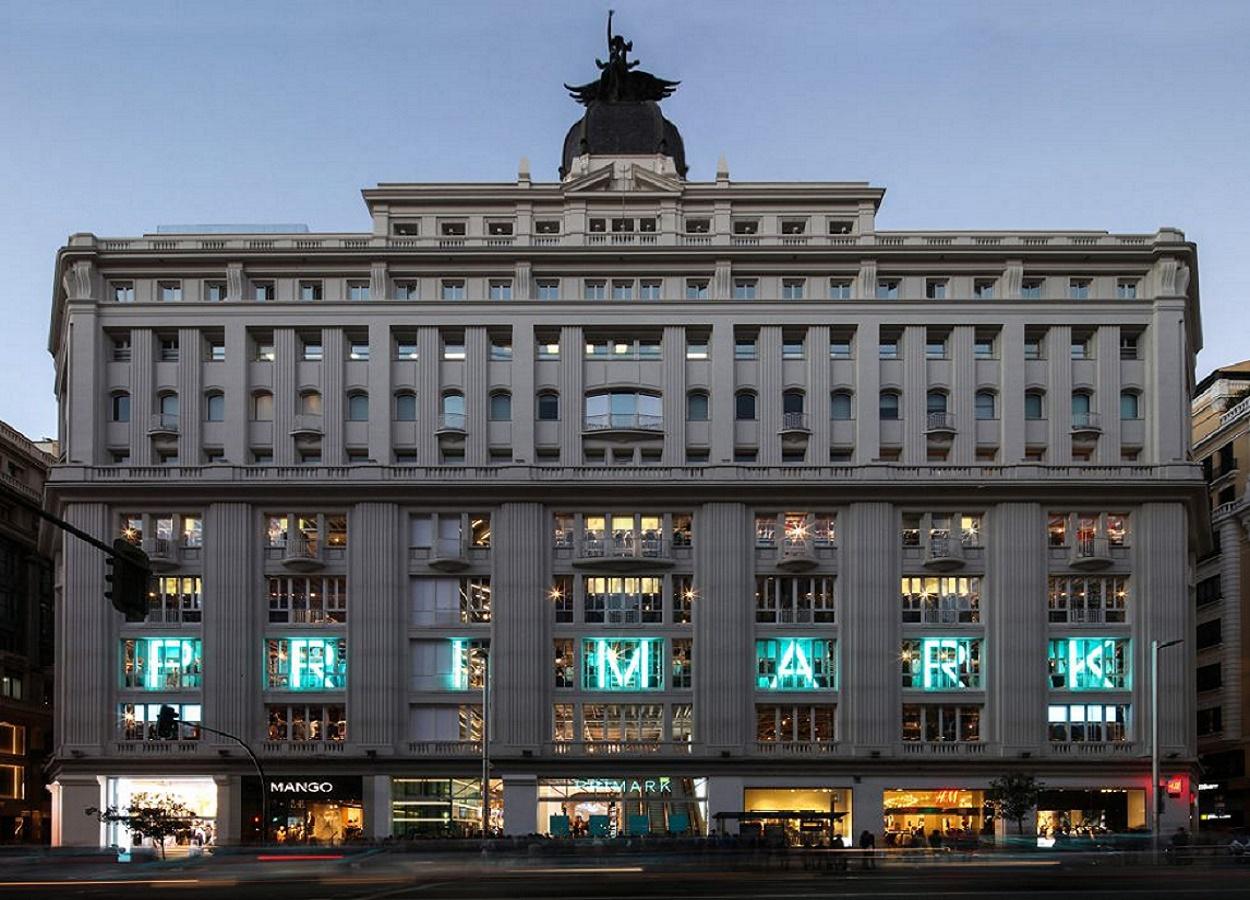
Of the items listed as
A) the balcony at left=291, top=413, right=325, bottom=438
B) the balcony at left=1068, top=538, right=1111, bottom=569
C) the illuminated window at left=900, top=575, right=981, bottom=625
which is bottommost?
the illuminated window at left=900, top=575, right=981, bottom=625

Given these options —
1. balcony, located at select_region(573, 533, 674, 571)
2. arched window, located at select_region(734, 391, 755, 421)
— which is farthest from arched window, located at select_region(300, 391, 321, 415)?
arched window, located at select_region(734, 391, 755, 421)

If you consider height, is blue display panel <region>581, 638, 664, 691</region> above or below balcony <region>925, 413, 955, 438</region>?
below

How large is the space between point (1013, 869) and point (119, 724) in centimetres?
5124

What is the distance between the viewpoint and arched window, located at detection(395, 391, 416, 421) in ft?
298

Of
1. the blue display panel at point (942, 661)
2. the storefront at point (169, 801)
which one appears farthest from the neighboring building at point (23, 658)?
the blue display panel at point (942, 661)

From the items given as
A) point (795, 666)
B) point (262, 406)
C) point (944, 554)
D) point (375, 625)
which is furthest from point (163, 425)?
point (944, 554)

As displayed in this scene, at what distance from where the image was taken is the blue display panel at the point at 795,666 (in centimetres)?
8706

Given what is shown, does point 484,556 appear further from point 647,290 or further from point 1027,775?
point 1027,775

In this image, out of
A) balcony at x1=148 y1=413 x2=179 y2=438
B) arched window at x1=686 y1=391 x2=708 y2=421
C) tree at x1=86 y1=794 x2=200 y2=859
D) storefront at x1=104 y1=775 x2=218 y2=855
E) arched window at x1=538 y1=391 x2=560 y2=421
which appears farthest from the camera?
arched window at x1=538 y1=391 x2=560 y2=421

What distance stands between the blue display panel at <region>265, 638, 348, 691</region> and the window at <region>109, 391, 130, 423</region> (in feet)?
51.0

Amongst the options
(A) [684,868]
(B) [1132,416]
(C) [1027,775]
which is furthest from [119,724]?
(B) [1132,416]

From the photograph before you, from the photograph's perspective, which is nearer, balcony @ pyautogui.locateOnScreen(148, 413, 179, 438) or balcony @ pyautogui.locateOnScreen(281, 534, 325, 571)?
balcony @ pyautogui.locateOnScreen(281, 534, 325, 571)

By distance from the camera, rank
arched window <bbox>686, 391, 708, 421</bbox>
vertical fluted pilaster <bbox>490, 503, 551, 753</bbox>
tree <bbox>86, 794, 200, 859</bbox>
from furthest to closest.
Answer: arched window <bbox>686, 391, 708, 421</bbox>
vertical fluted pilaster <bbox>490, 503, 551, 753</bbox>
tree <bbox>86, 794, 200, 859</bbox>

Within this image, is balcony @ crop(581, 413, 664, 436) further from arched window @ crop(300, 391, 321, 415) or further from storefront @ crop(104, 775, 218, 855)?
storefront @ crop(104, 775, 218, 855)
